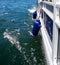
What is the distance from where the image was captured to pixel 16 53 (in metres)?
12.0

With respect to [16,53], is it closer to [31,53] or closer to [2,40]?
[31,53]

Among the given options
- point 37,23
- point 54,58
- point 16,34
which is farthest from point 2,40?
point 54,58

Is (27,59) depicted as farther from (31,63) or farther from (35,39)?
(35,39)

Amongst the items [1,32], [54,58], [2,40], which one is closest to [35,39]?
[2,40]

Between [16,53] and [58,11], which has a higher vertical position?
[58,11]

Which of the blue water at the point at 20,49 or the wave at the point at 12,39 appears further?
the wave at the point at 12,39

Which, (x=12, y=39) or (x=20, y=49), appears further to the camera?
(x=12, y=39)

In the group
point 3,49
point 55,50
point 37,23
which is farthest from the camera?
point 37,23

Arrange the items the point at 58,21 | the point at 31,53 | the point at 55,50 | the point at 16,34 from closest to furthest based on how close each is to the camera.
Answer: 1. the point at 58,21
2. the point at 55,50
3. the point at 31,53
4. the point at 16,34

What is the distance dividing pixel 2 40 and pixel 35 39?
2.30 meters

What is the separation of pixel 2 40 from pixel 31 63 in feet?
15.8

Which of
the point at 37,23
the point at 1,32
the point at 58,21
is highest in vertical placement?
the point at 58,21

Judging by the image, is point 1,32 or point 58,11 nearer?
point 58,11

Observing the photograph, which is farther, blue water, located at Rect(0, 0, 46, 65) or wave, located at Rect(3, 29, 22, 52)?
wave, located at Rect(3, 29, 22, 52)
